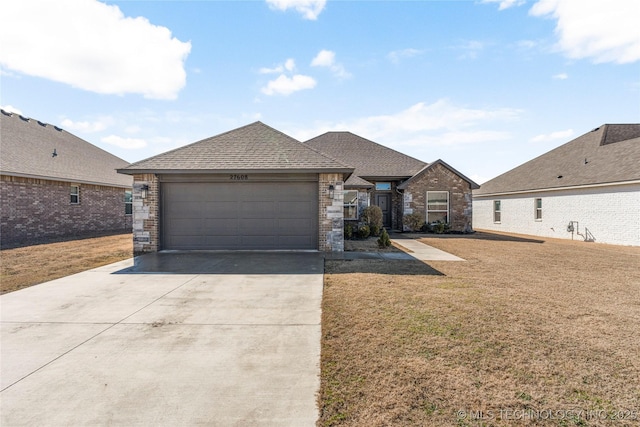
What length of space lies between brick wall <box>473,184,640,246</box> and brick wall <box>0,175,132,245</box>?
80.9 ft

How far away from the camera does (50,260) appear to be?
891cm

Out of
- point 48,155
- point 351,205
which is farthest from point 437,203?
point 48,155

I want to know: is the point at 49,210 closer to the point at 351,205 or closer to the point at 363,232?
the point at 351,205

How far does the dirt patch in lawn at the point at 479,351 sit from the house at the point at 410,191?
1033cm

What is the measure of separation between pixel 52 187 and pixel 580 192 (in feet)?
84.0

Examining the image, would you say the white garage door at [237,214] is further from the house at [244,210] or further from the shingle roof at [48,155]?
the shingle roof at [48,155]

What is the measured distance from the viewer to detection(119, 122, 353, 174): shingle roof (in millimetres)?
9914

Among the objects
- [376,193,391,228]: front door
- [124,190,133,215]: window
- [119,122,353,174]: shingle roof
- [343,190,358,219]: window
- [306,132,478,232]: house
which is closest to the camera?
[119,122,353,174]: shingle roof

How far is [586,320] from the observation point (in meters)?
4.37

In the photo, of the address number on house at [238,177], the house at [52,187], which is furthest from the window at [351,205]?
the house at [52,187]

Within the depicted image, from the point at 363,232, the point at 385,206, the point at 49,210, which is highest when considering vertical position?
the point at 385,206

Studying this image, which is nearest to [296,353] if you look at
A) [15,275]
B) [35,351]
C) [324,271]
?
[35,351]

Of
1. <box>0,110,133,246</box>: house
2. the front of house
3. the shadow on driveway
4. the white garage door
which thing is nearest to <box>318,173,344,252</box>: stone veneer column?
the front of house

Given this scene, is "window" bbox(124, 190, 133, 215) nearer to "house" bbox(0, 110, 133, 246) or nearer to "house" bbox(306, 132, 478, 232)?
"house" bbox(0, 110, 133, 246)
